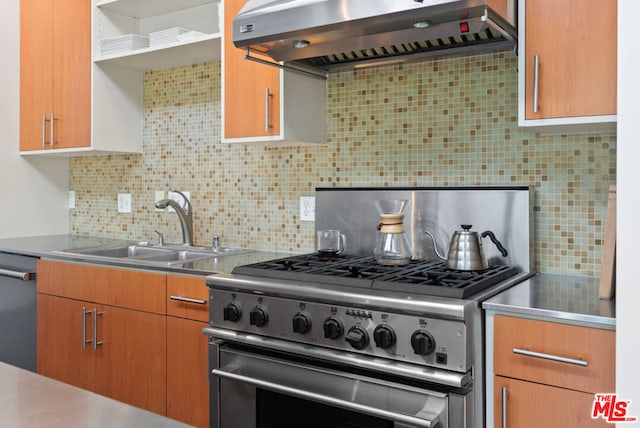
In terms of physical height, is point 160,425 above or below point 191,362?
above

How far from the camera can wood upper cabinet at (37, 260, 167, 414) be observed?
7.61 ft

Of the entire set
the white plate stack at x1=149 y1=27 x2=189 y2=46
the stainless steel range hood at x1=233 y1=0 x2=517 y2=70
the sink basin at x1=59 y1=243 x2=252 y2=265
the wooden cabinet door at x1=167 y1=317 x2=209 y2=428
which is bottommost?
the wooden cabinet door at x1=167 y1=317 x2=209 y2=428

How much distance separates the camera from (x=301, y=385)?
5.87 ft

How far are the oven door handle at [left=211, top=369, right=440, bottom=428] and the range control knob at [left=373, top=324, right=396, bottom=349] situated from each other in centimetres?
18

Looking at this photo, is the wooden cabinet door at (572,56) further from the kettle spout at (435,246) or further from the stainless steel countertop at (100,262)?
the stainless steel countertop at (100,262)

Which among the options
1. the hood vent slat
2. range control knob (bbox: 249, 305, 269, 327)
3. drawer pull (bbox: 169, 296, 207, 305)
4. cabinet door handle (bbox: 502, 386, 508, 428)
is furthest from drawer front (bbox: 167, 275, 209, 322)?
cabinet door handle (bbox: 502, 386, 508, 428)

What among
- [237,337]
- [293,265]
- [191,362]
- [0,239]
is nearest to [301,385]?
[237,337]

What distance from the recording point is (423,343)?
1541mm

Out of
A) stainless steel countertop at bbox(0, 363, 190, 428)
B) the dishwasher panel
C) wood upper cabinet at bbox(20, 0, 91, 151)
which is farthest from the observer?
wood upper cabinet at bbox(20, 0, 91, 151)

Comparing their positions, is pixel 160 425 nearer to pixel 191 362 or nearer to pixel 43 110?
pixel 191 362

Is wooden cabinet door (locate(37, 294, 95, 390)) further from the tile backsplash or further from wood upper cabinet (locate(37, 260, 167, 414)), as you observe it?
the tile backsplash

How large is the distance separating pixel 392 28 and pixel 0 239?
2643 millimetres

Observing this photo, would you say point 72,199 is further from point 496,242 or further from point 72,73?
point 496,242

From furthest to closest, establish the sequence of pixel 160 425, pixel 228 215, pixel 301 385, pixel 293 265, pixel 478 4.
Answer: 1. pixel 228 215
2. pixel 293 265
3. pixel 301 385
4. pixel 478 4
5. pixel 160 425
